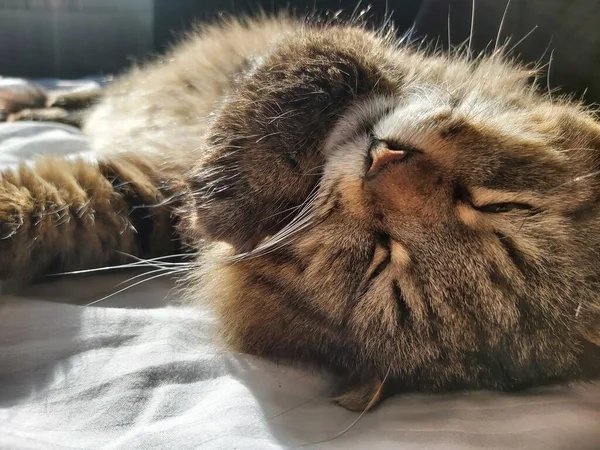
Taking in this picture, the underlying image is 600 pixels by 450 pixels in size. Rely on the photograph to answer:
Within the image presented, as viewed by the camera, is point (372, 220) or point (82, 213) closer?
point (372, 220)

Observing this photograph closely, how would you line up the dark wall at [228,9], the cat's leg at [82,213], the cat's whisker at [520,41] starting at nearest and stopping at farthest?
the cat's leg at [82,213], the cat's whisker at [520,41], the dark wall at [228,9]

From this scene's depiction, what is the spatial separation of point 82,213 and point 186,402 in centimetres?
50

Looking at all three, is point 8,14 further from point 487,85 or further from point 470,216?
point 470,216

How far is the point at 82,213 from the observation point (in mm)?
1134

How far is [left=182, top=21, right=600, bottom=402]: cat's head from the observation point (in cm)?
83

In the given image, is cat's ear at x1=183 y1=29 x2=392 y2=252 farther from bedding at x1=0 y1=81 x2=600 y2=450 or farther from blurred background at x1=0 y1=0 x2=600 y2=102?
blurred background at x1=0 y1=0 x2=600 y2=102

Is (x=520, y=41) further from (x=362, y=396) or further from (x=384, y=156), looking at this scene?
(x=362, y=396)

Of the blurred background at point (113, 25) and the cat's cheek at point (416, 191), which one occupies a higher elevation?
the cat's cheek at point (416, 191)

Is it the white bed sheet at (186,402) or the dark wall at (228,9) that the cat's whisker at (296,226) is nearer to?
the white bed sheet at (186,402)

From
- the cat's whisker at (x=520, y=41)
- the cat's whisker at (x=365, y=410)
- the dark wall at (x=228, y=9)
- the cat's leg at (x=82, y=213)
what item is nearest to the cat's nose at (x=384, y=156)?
the cat's whisker at (x=365, y=410)

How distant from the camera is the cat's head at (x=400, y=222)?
83 cm

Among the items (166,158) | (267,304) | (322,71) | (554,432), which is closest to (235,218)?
(267,304)

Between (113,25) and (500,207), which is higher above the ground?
(500,207)

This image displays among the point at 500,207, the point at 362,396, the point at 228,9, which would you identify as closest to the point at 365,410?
the point at 362,396
